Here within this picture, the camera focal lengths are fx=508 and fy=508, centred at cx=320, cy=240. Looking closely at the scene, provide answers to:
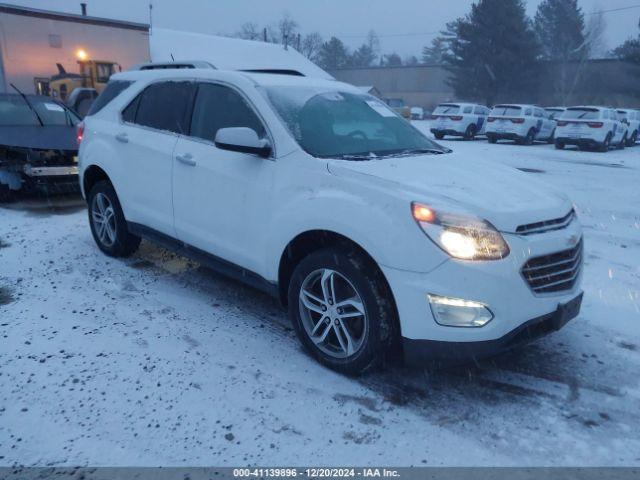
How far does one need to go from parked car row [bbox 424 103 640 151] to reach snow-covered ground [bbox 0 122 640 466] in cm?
1604

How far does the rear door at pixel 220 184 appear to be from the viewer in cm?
353

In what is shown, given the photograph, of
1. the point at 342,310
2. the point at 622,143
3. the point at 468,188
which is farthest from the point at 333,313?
the point at 622,143

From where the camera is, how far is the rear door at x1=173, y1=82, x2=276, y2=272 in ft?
11.6

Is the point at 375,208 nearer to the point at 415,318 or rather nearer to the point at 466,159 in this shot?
the point at 415,318

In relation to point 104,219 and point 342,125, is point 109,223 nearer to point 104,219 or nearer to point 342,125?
point 104,219

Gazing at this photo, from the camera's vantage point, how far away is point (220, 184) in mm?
3742

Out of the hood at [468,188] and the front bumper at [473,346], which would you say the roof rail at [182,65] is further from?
the front bumper at [473,346]

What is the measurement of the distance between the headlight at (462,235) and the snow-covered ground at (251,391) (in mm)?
931

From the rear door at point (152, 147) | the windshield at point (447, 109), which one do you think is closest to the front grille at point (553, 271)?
the rear door at point (152, 147)

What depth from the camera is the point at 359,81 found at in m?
72.7

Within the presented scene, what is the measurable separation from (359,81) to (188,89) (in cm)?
7205

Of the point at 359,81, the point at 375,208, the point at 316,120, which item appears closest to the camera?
the point at 375,208

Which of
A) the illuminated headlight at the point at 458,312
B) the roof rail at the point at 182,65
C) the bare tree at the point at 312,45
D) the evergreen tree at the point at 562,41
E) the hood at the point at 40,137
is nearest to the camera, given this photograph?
the illuminated headlight at the point at 458,312

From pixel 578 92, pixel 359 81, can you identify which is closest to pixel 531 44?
pixel 578 92
